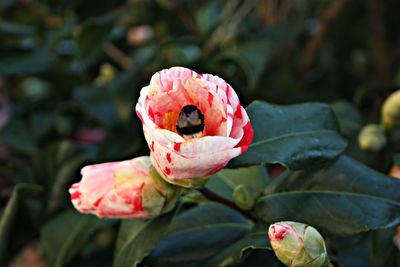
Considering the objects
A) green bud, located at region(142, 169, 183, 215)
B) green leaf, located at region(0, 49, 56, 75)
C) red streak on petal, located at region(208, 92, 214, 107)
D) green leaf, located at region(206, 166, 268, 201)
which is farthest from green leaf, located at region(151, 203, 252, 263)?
green leaf, located at region(0, 49, 56, 75)

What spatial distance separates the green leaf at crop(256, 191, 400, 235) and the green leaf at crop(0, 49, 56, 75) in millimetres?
751

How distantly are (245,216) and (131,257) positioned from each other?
151 mm

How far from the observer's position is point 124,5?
1.36 m

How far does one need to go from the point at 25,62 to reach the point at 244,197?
2.49 ft

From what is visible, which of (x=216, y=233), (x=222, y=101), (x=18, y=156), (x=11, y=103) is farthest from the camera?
(x=11, y=103)

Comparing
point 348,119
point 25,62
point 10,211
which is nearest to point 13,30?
point 25,62

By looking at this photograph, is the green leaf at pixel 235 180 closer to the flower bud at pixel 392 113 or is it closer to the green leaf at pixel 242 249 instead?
the green leaf at pixel 242 249

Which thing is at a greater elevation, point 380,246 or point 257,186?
point 257,186

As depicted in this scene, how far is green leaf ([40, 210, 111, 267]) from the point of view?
0.87m

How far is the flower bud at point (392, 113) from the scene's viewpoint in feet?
2.89

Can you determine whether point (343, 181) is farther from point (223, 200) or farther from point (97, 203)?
point (97, 203)

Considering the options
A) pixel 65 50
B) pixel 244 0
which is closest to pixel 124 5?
pixel 65 50

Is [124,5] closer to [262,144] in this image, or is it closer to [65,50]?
[65,50]

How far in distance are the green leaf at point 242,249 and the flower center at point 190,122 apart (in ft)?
0.44
